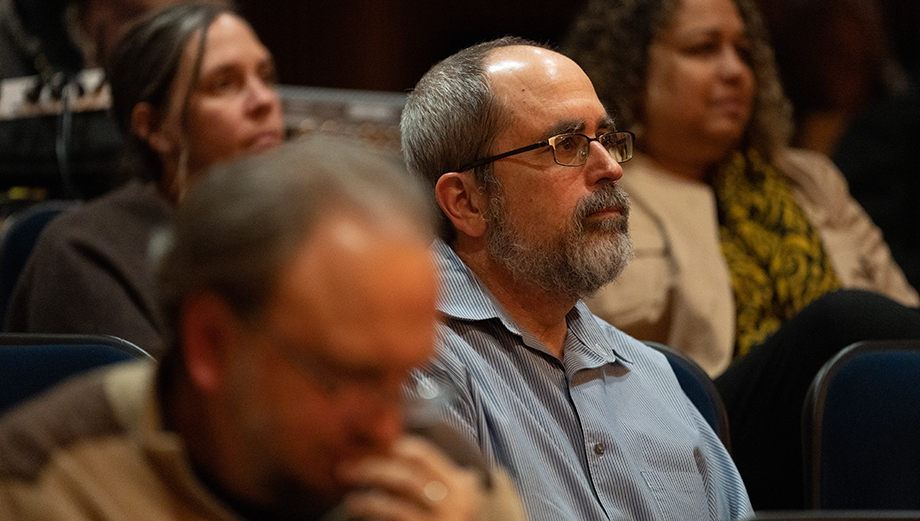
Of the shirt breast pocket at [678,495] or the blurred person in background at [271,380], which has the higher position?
the blurred person in background at [271,380]

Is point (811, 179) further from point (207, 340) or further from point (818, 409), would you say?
point (207, 340)

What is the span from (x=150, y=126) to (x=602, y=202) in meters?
1.21

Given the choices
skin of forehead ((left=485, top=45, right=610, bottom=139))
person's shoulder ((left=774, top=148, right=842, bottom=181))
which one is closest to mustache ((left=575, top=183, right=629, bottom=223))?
skin of forehead ((left=485, top=45, right=610, bottom=139))

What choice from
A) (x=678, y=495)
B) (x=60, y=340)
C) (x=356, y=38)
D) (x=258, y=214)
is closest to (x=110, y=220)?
(x=60, y=340)

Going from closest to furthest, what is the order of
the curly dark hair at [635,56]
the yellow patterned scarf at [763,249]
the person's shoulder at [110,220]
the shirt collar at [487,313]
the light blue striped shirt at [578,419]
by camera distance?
the light blue striped shirt at [578,419], the shirt collar at [487,313], the person's shoulder at [110,220], the yellow patterned scarf at [763,249], the curly dark hair at [635,56]

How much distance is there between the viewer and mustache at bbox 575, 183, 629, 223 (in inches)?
53.0

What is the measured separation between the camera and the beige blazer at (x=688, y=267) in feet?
6.70

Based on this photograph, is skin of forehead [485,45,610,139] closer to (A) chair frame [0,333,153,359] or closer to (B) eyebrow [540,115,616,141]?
(B) eyebrow [540,115,616,141]

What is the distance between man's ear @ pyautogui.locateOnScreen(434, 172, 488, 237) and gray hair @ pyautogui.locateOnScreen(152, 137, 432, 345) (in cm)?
69

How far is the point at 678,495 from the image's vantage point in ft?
4.10

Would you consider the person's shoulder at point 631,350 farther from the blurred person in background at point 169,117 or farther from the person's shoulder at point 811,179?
the person's shoulder at point 811,179

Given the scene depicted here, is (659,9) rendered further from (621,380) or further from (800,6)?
(621,380)

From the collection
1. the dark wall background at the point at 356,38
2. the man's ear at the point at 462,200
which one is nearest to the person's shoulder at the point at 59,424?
the man's ear at the point at 462,200

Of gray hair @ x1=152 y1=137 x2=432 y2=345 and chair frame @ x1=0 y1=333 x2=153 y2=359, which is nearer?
gray hair @ x1=152 y1=137 x2=432 y2=345
